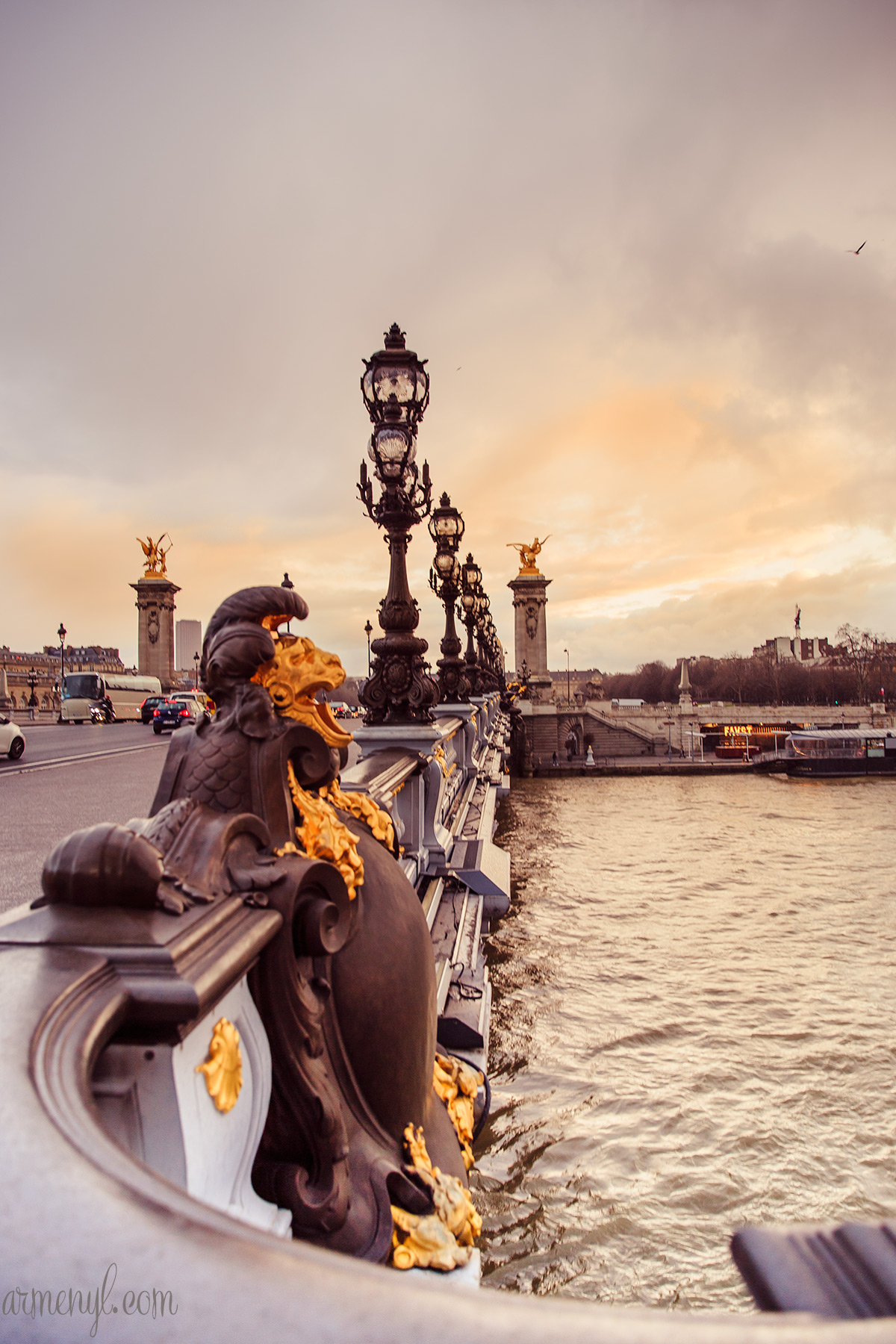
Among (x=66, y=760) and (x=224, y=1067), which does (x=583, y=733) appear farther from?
(x=224, y=1067)

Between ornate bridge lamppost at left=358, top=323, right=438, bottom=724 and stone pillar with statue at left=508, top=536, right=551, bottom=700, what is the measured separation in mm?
59514

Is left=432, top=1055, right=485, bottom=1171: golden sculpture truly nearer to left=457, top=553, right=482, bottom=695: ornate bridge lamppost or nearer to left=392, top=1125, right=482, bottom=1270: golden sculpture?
left=392, top=1125, right=482, bottom=1270: golden sculpture

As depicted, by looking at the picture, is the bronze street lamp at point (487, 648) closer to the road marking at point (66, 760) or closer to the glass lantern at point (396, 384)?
the road marking at point (66, 760)

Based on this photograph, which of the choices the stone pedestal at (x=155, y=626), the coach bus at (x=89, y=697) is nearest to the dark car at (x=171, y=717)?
the coach bus at (x=89, y=697)

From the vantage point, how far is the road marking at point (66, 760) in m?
10.7

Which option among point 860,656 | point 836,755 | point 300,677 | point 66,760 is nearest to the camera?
point 300,677

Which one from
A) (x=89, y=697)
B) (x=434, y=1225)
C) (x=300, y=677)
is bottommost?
(x=434, y=1225)

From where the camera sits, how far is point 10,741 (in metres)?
13.1

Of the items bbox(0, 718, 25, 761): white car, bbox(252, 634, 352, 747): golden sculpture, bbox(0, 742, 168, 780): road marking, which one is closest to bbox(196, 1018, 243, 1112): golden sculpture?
bbox(252, 634, 352, 747): golden sculpture

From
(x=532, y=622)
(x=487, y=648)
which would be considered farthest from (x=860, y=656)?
(x=487, y=648)

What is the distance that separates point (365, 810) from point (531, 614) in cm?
6439

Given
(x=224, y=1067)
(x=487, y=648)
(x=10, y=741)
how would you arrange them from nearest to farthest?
(x=224, y=1067) → (x=10, y=741) → (x=487, y=648)

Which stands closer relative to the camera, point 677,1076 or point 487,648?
point 677,1076

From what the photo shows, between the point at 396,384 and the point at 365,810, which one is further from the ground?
the point at 396,384
